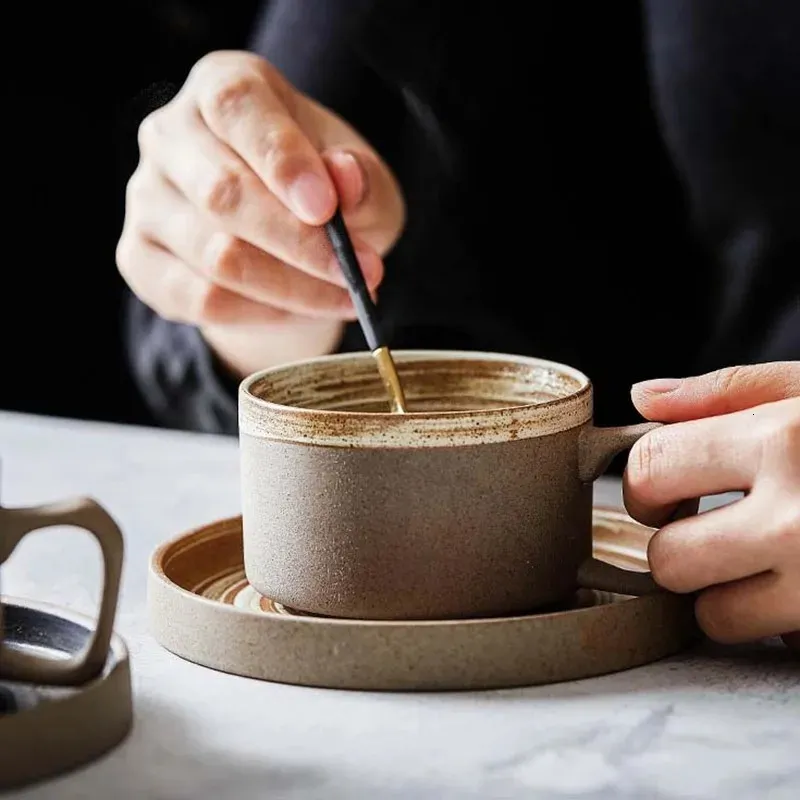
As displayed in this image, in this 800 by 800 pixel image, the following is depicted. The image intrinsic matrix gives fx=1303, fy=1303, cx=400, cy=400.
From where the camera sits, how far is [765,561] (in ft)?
1.89

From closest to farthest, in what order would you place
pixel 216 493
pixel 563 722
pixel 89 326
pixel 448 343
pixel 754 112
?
pixel 563 722 < pixel 216 493 < pixel 754 112 < pixel 448 343 < pixel 89 326

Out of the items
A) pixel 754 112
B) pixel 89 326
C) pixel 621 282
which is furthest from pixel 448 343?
pixel 89 326

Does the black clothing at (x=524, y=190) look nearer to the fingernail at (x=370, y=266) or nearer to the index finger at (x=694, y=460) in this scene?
the fingernail at (x=370, y=266)

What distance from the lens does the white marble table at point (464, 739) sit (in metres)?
0.49

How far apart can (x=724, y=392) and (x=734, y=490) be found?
5cm

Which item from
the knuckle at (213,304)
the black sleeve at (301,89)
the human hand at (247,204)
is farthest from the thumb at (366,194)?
the black sleeve at (301,89)

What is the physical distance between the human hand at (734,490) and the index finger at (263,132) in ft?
0.97

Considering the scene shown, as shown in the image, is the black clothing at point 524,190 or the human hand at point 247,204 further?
the black clothing at point 524,190

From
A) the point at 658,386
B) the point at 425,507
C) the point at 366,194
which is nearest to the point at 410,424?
the point at 425,507

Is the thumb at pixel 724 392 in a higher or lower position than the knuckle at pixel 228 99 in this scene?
lower

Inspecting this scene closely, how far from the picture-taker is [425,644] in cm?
56

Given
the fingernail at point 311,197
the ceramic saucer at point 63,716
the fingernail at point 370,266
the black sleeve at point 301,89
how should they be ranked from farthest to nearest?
1. the black sleeve at point 301,89
2. the fingernail at point 370,266
3. the fingernail at point 311,197
4. the ceramic saucer at point 63,716

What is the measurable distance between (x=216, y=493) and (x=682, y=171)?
23.5 inches

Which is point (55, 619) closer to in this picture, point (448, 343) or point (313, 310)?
point (313, 310)
